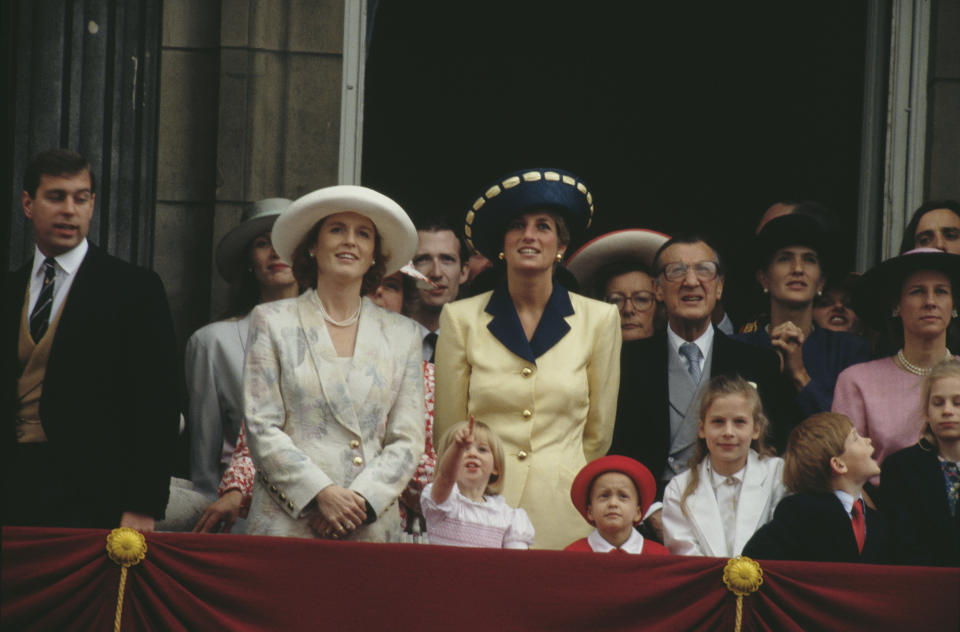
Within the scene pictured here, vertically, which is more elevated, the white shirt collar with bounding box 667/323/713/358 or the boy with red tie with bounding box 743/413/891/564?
the white shirt collar with bounding box 667/323/713/358

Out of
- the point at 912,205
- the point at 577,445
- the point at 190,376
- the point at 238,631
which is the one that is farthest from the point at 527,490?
the point at 912,205

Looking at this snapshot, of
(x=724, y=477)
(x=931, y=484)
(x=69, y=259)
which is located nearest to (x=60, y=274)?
(x=69, y=259)

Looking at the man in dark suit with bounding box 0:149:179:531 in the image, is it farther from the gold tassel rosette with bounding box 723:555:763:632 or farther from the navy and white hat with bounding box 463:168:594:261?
the gold tassel rosette with bounding box 723:555:763:632

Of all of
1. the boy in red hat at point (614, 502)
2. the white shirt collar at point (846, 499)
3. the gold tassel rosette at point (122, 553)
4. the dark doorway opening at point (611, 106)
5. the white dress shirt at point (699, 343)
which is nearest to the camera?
the gold tassel rosette at point (122, 553)

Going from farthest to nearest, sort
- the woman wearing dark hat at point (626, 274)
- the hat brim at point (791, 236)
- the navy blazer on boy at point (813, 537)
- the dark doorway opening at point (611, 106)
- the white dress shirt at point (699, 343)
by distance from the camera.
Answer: the dark doorway opening at point (611, 106) < the woman wearing dark hat at point (626, 274) < the hat brim at point (791, 236) < the white dress shirt at point (699, 343) < the navy blazer on boy at point (813, 537)

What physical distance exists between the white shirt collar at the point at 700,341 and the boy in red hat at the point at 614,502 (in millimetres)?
986

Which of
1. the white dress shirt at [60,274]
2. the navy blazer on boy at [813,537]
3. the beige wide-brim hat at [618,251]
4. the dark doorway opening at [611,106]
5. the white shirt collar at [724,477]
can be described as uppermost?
the dark doorway opening at [611,106]

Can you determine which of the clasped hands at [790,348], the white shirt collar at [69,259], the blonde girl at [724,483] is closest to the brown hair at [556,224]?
the blonde girl at [724,483]

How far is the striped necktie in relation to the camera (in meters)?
5.27

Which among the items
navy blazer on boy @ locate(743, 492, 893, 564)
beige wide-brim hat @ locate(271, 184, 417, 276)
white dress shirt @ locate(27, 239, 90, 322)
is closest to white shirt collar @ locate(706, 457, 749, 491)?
navy blazer on boy @ locate(743, 492, 893, 564)

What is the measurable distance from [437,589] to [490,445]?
82 cm

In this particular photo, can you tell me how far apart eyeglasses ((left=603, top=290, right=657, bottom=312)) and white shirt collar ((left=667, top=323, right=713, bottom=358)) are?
1.93ft

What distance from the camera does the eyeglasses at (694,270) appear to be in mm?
6277

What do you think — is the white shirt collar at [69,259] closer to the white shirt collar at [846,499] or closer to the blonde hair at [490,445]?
the blonde hair at [490,445]
